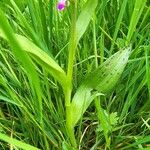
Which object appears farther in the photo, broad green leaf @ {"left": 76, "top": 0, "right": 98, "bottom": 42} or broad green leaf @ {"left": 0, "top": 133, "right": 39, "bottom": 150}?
broad green leaf @ {"left": 76, "top": 0, "right": 98, "bottom": 42}

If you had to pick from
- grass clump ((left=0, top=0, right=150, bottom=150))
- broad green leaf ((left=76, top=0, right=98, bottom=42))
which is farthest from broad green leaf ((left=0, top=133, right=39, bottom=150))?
broad green leaf ((left=76, top=0, right=98, bottom=42))

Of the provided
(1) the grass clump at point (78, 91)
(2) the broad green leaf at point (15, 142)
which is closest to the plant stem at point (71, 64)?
(1) the grass clump at point (78, 91)

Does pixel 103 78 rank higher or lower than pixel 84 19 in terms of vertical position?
lower

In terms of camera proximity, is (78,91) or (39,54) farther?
(78,91)

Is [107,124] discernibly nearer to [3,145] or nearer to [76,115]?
[76,115]

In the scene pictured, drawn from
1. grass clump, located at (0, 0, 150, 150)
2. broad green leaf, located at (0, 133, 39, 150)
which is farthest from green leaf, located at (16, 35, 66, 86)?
broad green leaf, located at (0, 133, 39, 150)

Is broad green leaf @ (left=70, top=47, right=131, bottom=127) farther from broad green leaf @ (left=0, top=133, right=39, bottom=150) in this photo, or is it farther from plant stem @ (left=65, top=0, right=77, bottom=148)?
broad green leaf @ (left=0, top=133, right=39, bottom=150)

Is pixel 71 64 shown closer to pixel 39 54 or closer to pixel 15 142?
pixel 39 54

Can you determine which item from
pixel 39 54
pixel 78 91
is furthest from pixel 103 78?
pixel 39 54

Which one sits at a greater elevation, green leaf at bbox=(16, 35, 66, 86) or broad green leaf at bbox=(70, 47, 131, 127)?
green leaf at bbox=(16, 35, 66, 86)

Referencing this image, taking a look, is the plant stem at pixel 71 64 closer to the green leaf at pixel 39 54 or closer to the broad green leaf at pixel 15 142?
the green leaf at pixel 39 54
